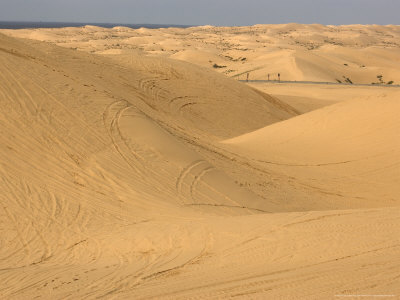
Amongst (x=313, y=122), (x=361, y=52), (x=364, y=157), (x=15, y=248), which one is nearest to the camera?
(x=15, y=248)

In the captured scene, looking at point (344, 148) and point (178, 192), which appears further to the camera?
point (344, 148)

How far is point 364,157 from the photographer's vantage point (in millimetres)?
17812

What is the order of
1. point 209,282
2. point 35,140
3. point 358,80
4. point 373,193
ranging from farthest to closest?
point 358,80
point 373,193
point 35,140
point 209,282

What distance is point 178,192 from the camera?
12.6 m

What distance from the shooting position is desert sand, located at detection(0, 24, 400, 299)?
6910 mm

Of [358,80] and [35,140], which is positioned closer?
[35,140]

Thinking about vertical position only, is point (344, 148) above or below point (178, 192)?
above

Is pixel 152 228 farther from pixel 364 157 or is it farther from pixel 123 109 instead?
pixel 364 157

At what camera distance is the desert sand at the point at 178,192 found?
691cm

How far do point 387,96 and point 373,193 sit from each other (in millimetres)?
7672

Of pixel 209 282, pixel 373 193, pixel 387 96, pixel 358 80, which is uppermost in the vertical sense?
pixel 358 80

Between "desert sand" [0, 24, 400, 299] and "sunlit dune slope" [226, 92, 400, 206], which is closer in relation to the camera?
"desert sand" [0, 24, 400, 299]

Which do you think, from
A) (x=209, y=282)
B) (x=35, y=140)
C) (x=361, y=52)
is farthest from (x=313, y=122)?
(x=361, y=52)

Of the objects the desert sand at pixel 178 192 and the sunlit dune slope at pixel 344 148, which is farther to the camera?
the sunlit dune slope at pixel 344 148
